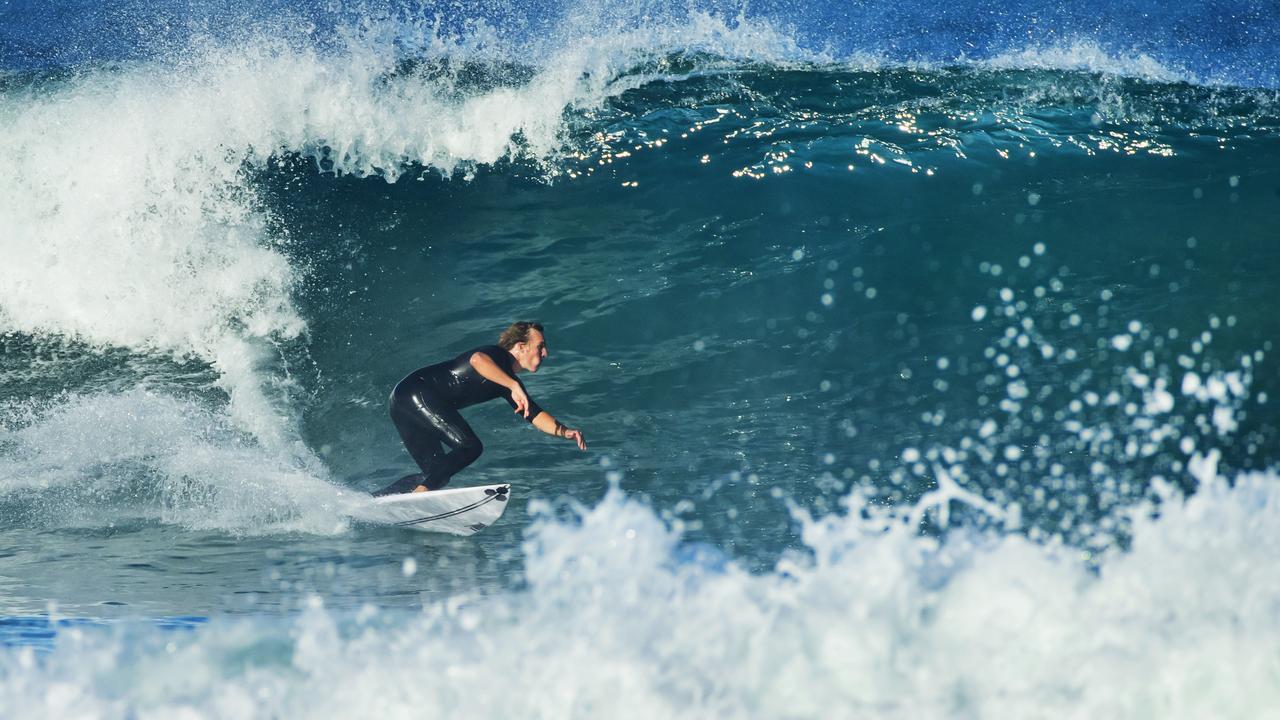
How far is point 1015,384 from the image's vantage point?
579cm

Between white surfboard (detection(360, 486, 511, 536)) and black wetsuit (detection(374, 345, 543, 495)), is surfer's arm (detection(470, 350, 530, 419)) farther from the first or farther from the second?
white surfboard (detection(360, 486, 511, 536))

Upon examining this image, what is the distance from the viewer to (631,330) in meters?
5.90

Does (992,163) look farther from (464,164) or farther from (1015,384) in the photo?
(464,164)

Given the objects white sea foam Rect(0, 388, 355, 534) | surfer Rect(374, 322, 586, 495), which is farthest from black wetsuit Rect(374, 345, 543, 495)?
white sea foam Rect(0, 388, 355, 534)

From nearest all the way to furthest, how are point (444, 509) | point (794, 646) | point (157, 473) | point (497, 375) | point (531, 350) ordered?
point (794, 646)
point (497, 375)
point (531, 350)
point (444, 509)
point (157, 473)

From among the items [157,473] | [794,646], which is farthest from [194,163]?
[794,646]

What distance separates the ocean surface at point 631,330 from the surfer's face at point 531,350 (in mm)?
876

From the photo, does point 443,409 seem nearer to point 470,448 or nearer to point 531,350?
point 470,448

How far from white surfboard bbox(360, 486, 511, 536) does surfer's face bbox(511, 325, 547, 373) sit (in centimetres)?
A: 63

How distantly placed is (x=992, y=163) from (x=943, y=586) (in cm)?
374

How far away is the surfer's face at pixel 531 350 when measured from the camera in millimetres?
4453

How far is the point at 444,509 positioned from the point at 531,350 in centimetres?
93

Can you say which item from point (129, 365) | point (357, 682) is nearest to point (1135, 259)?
point (357, 682)

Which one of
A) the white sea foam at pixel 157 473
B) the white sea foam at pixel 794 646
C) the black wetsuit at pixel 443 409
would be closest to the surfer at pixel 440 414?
the black wetsuit at pixel 443 409
